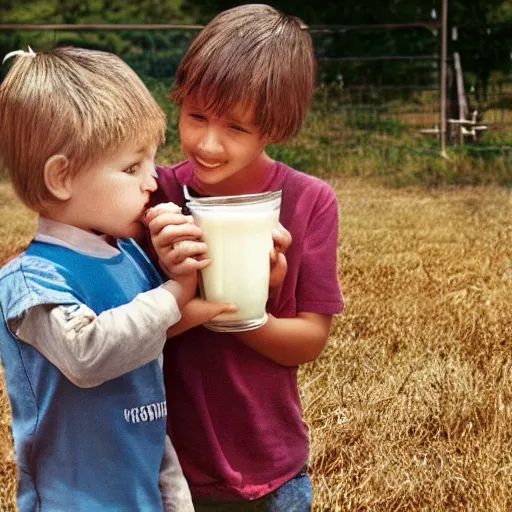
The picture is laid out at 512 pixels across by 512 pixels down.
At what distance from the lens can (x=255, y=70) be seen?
1.32 m

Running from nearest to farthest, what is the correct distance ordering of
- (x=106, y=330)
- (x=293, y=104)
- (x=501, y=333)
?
(x=106, y=330)
(x=293, y=104)
(x=501, y=333)

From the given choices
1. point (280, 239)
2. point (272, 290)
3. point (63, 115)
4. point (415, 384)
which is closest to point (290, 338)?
point (272, 290)

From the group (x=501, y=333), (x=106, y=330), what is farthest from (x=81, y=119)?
(x=501, y=333)

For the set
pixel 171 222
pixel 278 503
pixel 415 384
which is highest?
pixel 171 222

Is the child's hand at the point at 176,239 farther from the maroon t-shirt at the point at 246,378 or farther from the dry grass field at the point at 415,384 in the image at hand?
the dry grass field at the point at 415,384

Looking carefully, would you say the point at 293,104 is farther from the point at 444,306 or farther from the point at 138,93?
the point at 444,306

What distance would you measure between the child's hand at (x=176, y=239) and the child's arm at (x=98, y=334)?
4 centimetres

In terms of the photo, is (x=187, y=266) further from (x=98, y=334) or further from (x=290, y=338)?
(x=290, y=338)

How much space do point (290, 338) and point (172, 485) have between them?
236mm

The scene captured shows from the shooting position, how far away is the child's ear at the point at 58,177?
1.14 meters

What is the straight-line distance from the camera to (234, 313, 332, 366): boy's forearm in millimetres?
1340

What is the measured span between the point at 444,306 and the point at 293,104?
1.45m

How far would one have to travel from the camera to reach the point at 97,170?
3.79 ft

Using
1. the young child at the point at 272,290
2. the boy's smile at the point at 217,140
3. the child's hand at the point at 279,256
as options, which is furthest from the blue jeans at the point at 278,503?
the boy's smile at the point at 217,140
